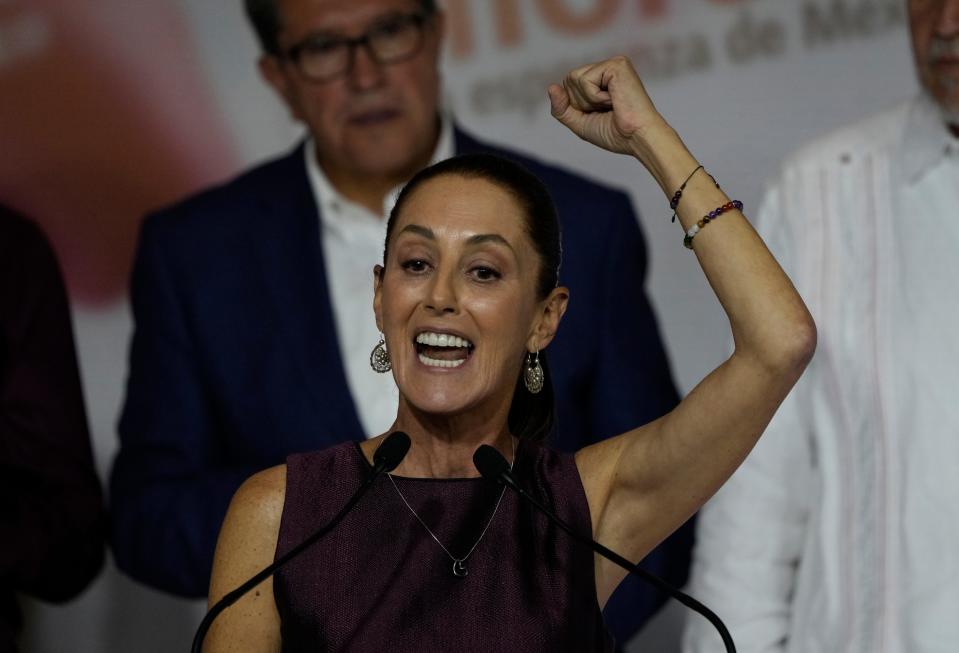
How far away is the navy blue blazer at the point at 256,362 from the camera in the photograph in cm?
308

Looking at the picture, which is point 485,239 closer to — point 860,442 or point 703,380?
point 703,380

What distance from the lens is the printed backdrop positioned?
12.6ft

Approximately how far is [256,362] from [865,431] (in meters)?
1.12

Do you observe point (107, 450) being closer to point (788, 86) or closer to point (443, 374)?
point (788, 86)

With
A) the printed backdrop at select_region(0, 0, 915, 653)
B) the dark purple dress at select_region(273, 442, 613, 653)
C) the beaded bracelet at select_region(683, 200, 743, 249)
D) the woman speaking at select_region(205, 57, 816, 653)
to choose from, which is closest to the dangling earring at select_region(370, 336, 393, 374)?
the woman speaking at select_region(205, 57, 816, 653)

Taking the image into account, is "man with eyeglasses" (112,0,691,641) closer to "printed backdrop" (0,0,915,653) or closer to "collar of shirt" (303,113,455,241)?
"collar of shirt" (303,113,455,241)

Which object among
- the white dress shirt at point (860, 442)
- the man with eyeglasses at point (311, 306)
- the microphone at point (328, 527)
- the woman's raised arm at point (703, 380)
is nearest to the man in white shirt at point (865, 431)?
the white dress shirt at point (860, 442)

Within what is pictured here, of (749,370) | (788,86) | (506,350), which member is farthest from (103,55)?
(749,370)

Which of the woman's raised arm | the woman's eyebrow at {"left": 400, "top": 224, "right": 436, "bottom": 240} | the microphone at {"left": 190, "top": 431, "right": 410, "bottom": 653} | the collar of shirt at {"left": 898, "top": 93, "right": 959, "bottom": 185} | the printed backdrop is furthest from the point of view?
the printed backdrop

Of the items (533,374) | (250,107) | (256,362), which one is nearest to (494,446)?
(533,374)

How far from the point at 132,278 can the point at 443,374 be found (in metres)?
1.45

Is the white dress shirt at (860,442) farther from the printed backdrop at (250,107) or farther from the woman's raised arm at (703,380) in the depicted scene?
the printed backdrop at (250,107)

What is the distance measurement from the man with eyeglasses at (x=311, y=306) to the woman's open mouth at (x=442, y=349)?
97cm

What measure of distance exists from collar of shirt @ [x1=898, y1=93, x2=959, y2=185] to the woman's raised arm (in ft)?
3.17
